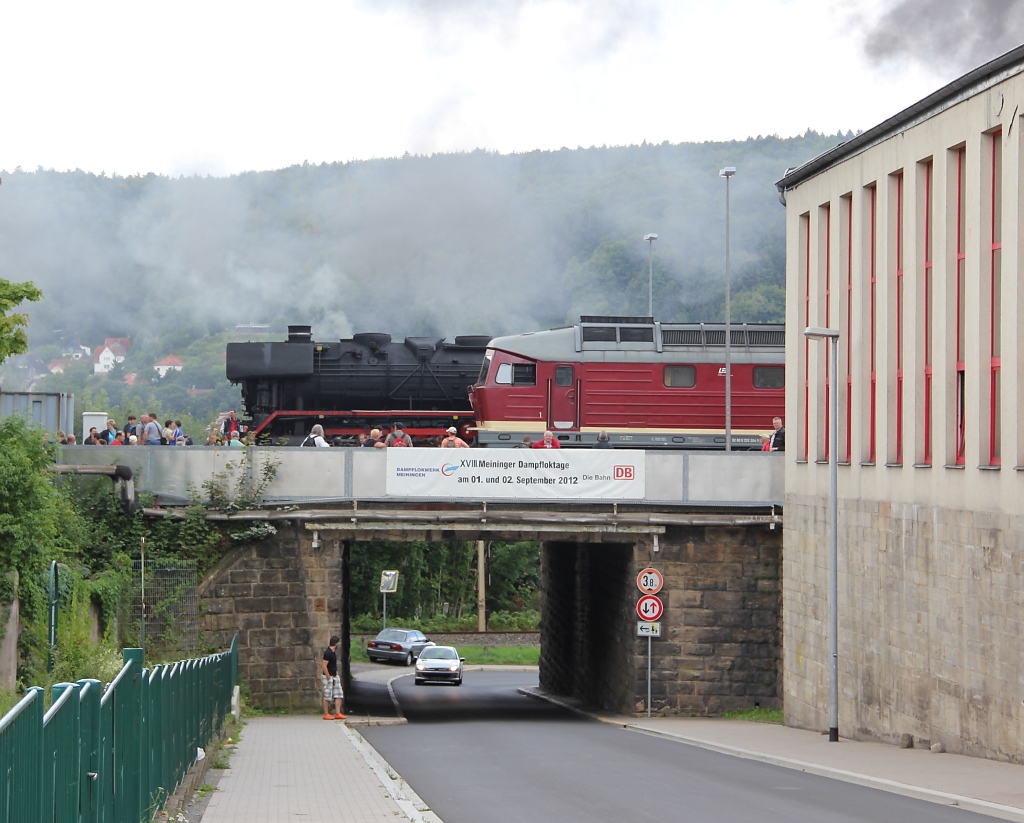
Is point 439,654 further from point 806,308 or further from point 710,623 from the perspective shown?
point 806,308

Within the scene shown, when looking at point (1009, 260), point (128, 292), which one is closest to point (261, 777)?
point (1009, 260)

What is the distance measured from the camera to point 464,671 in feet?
169

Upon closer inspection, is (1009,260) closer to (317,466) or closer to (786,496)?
(786,496)

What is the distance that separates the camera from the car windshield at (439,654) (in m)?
44.0

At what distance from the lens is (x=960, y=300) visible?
18.7 meters

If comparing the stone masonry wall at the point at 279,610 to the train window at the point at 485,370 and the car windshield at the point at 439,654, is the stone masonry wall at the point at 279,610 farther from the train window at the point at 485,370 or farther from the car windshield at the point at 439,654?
the car windshield at the point at 439,654

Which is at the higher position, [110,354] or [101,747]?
[110,354]

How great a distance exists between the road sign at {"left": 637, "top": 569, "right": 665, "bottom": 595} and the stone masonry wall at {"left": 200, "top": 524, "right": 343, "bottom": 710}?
5.94 meters

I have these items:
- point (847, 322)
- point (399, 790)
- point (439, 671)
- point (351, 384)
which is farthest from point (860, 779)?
point (439, 671)

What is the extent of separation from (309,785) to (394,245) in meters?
110

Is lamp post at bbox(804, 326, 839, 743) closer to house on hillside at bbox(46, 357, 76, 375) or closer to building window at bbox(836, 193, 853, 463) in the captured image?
building window at bbox(836, 193, 853, 463)

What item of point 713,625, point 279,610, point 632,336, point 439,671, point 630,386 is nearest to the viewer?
point 279,610

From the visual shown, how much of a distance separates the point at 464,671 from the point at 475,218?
281 ft

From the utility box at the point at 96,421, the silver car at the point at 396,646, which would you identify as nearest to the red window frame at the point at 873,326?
the utility box at the point at 96,421
